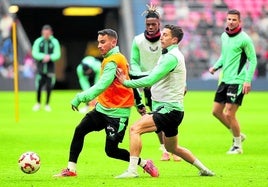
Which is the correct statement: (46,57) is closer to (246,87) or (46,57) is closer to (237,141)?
(237,141)

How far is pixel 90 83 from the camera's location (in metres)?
28.7

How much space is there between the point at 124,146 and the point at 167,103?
18.6ft

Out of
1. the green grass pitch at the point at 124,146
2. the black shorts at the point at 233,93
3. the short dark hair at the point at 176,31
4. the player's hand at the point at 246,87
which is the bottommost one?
Result: the green grass pitch at the point at 124,146

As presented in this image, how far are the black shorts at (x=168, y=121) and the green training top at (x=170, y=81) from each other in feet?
0.24

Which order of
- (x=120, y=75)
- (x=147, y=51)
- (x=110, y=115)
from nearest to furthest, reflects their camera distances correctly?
(x=120, y=75) → (x=110, y=115) → (x=147, y=51)

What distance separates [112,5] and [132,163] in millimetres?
34344

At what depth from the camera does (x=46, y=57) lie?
2861 centimetres

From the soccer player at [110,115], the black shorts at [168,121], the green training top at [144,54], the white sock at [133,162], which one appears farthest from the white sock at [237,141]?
the white sock at [133,162]

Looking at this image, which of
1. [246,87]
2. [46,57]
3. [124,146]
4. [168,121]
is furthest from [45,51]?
[168,121]

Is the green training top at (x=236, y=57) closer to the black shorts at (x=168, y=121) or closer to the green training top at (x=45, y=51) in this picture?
the black shorts at (x=168, y=121)

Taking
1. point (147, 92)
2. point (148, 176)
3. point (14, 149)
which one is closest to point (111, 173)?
point (148, 176)

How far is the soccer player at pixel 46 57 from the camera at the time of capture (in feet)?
93.9

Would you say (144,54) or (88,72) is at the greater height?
(144,54)

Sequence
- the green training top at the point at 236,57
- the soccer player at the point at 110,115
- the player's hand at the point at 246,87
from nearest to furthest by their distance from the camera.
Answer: the soccer player at the point at 110,115 → the player's hand at the point at 246,87 → the green training top at the point at 236,57
